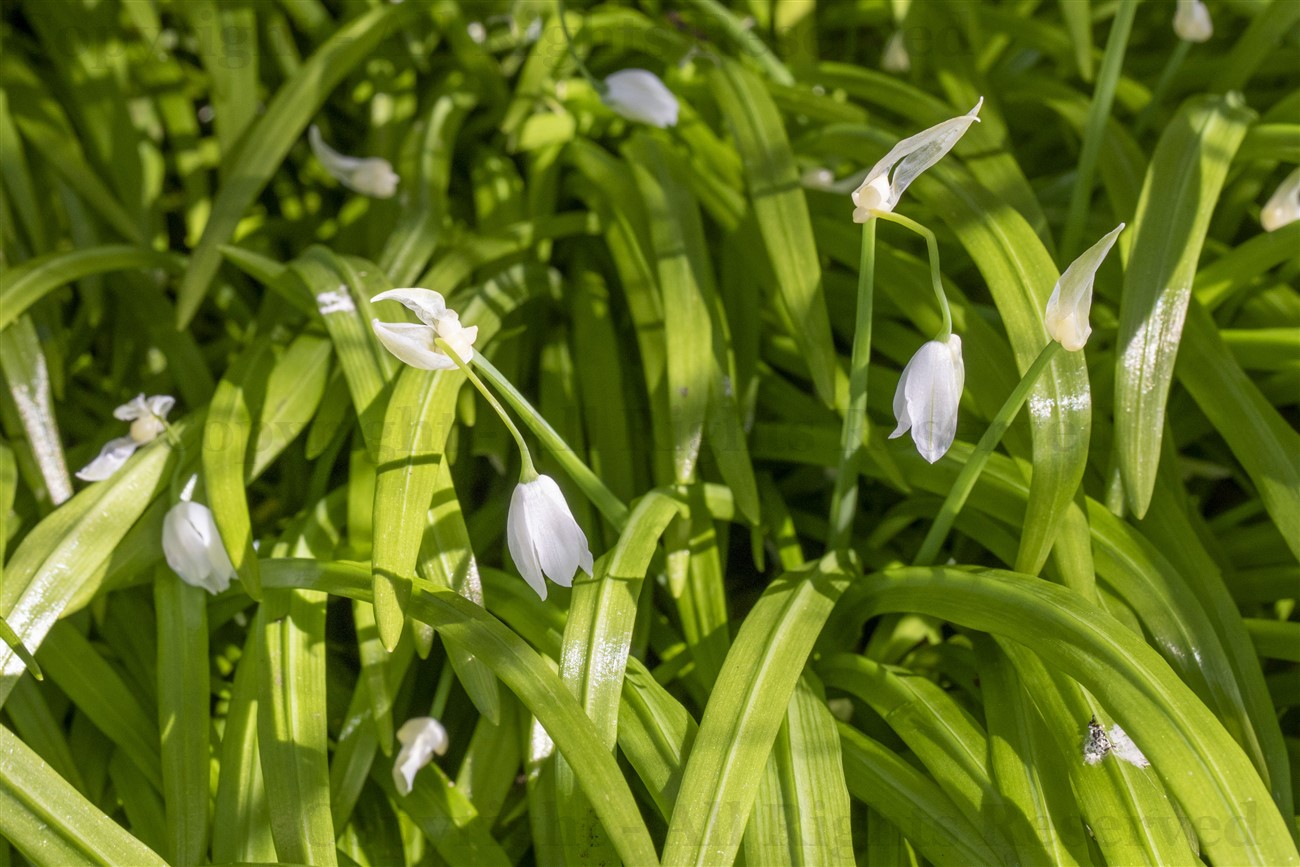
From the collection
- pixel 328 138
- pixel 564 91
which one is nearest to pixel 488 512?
pixel 564 91

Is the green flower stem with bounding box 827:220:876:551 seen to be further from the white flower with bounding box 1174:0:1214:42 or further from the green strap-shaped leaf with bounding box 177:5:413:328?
the green strap-shaped leaf with bounding box 177:5:413:328

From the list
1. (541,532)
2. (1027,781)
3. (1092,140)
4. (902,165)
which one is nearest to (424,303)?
(541,532)

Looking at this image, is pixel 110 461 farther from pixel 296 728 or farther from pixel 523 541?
pixel 523 541

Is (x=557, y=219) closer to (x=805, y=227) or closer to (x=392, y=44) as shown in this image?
(x=805, y=227)

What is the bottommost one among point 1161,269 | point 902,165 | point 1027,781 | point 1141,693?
point 1027,781

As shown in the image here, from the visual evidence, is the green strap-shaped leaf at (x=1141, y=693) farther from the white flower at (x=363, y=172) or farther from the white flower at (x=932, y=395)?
the white flower at (x=363, y=172)

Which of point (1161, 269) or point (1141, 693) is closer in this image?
point (1141, 693)
